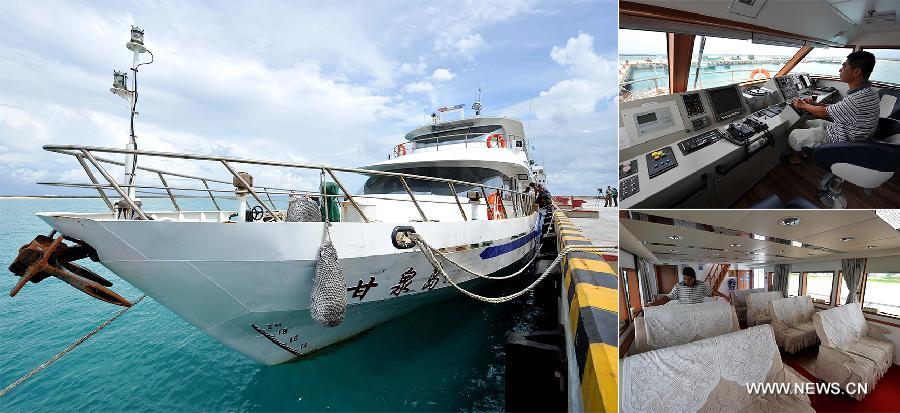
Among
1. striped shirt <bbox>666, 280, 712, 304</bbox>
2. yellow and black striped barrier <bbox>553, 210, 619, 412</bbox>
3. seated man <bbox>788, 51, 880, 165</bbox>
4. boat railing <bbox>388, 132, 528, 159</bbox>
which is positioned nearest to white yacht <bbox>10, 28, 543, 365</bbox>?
yellow and black striped barrier <bbox>553, 210, 619, 412</bbox>

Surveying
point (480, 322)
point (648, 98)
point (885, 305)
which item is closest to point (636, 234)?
point (648, 98)

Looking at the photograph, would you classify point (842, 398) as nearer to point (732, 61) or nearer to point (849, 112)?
point (849, 112)

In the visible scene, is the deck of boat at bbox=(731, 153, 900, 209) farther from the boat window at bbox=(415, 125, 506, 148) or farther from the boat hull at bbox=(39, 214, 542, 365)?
the boat window at bbox=(415, 125, 506, 148)

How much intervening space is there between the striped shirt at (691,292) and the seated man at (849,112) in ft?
1.28

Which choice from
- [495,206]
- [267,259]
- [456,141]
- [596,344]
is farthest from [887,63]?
[456,141]

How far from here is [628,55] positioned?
2.75ft

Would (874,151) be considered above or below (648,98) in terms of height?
below

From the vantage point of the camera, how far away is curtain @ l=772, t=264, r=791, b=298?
3.53 ft

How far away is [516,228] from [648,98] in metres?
4.15

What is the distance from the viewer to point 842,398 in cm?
104

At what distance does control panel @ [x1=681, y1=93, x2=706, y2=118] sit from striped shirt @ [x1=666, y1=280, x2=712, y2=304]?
537 millimetres

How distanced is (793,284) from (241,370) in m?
4.10

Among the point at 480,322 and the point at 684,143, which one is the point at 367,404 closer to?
the point at 480,322

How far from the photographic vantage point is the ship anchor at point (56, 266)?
2.13m
